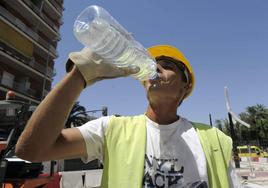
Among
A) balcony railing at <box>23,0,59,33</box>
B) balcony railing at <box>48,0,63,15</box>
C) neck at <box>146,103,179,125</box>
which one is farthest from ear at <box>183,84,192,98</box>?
balcony railing at <box>48,0,63,15</box>

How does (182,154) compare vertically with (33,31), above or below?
below

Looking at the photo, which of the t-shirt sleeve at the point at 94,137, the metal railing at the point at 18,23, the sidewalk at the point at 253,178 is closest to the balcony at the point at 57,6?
the metal railing at the point at 18,23

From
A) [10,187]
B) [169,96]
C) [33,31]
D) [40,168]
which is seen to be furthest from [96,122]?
[33,31]

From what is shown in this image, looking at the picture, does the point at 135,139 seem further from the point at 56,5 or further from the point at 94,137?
the point at 56,5

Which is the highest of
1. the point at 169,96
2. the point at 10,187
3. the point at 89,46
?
the point at 89,46

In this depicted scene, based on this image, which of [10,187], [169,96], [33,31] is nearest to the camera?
[169,96]

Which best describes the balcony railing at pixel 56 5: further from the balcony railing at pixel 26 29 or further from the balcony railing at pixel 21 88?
the balcony railing at pixel 21 88

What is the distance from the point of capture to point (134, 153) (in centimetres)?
157

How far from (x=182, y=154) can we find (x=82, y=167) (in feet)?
40.7

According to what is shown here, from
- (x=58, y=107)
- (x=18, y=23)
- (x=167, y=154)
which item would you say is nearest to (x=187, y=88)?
(x=167, y=154)

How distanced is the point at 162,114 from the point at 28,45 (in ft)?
106

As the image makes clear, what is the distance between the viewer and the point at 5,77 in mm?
28016

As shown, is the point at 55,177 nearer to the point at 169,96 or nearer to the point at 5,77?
the point at 169,96

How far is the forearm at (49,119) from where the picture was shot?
136 centimetres
